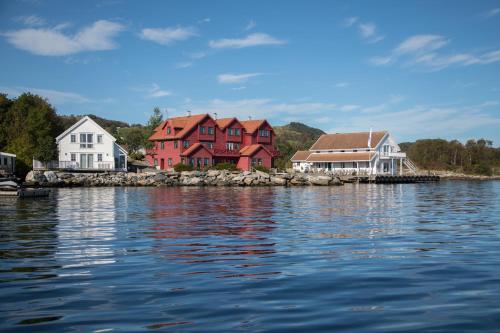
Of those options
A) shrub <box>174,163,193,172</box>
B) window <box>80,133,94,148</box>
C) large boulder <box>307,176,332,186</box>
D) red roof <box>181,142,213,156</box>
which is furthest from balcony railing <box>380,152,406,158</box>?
window <box>80,133,94,148</box>

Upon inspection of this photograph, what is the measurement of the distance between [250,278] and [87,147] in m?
63.8

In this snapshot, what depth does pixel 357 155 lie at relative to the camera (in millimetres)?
84750

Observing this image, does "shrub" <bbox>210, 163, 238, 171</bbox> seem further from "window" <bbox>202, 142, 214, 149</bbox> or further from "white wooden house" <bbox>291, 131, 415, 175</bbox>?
"white wooden house" <bbox>291, 131, 415, 175</bbox>

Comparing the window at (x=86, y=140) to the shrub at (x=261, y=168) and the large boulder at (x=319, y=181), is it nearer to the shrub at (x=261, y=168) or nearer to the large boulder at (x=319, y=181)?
the shrub at (x=261, y=168)

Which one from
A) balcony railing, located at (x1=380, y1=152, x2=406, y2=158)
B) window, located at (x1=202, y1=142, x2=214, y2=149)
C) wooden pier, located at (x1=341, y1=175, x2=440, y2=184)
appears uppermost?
window, located at (x1=202, y1=142, x2=214, y2=149)

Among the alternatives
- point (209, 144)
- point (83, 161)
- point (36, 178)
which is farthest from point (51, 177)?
point (209, 144)

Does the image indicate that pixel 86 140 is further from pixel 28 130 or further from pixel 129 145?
pixel 129 145

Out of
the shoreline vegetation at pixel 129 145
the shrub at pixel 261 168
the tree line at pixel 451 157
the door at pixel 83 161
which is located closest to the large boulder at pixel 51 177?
the shoreline vegetation at pixel 129 145

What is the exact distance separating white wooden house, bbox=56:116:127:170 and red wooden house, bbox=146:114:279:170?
9429mm

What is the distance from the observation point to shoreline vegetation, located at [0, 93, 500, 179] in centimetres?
6441

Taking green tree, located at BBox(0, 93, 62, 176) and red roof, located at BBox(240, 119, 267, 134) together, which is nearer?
green tree, located at BBox(0, 93, 62, 176)

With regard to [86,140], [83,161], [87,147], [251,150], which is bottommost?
[83,161]

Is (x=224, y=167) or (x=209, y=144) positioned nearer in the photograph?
(x=224, y=167)

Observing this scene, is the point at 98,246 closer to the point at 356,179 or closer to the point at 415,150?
the point at 356,179
